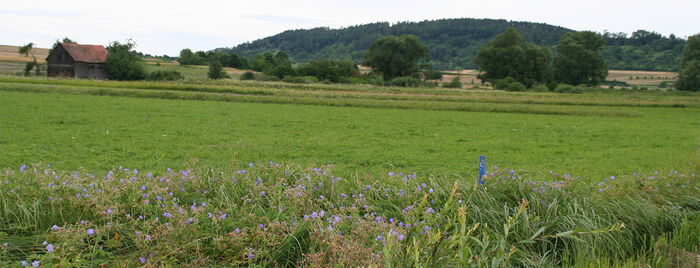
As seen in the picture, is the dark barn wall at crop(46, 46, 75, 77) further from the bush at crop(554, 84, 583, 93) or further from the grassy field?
the bush at crop(554, 84, 583, 93)

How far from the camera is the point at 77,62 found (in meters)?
63.1

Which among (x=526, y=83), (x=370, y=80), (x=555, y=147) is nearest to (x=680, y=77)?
(x=526, y=83)

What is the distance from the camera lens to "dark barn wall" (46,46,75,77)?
63.6m

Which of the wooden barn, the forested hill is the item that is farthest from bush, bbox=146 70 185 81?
the forested hill

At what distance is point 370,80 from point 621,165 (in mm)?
77167

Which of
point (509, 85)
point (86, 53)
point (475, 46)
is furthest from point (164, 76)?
point (475, 46)

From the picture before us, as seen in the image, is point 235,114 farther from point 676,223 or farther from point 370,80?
point 370,80

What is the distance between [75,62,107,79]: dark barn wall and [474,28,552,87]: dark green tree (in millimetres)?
67066

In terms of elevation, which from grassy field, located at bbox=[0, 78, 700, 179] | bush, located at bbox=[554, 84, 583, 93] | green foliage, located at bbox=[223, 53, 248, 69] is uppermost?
green foliage, located at bbox=[223, 53, 248, 69]

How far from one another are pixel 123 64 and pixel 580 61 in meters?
81.2

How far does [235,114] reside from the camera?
79.3ft

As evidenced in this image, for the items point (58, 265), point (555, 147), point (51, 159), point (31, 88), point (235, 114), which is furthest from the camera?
point (31, 88)

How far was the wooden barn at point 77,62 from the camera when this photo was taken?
6341 cm

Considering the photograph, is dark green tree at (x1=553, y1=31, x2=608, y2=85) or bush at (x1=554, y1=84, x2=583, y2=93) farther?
dark green tree at (x1=553, y1=31, x2=608, y2=85)
